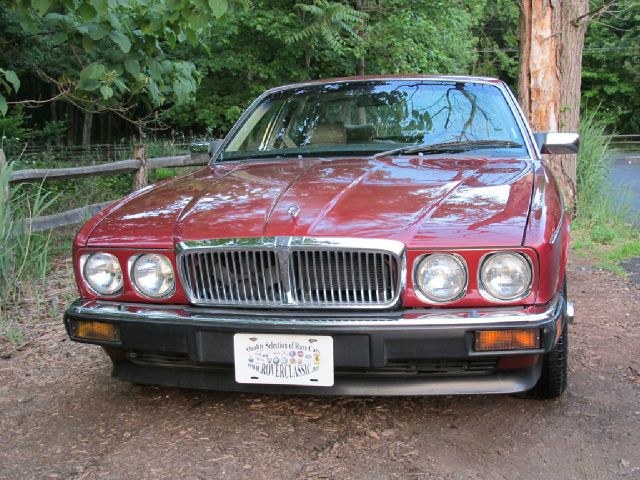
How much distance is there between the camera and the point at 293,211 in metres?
2.72

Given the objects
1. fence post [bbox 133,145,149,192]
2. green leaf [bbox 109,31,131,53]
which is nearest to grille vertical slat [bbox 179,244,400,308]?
green leaf [bbox 109,31,131,53]

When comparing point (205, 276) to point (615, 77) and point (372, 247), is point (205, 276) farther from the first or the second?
point (615, 77)

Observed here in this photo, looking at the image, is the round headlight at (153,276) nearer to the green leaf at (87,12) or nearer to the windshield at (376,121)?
the windshield at (376,121)

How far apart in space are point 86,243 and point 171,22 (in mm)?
2840

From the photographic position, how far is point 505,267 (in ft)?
8.16

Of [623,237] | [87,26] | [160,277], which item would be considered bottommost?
[623,237]

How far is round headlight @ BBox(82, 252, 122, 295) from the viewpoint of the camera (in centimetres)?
281

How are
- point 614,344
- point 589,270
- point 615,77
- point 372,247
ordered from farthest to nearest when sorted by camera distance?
point 615,77
point 589,270
point 614,344
point 372,247

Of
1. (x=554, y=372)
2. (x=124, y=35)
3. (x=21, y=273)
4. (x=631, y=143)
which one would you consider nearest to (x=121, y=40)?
(x=124, y=35)

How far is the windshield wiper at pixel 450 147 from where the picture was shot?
3.54 m

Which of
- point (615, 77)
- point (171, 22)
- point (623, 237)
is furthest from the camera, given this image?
point (615, 77)

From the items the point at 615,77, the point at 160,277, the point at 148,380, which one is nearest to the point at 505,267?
the point at 160,277

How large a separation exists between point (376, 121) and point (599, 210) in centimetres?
542

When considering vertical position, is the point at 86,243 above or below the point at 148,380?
above
